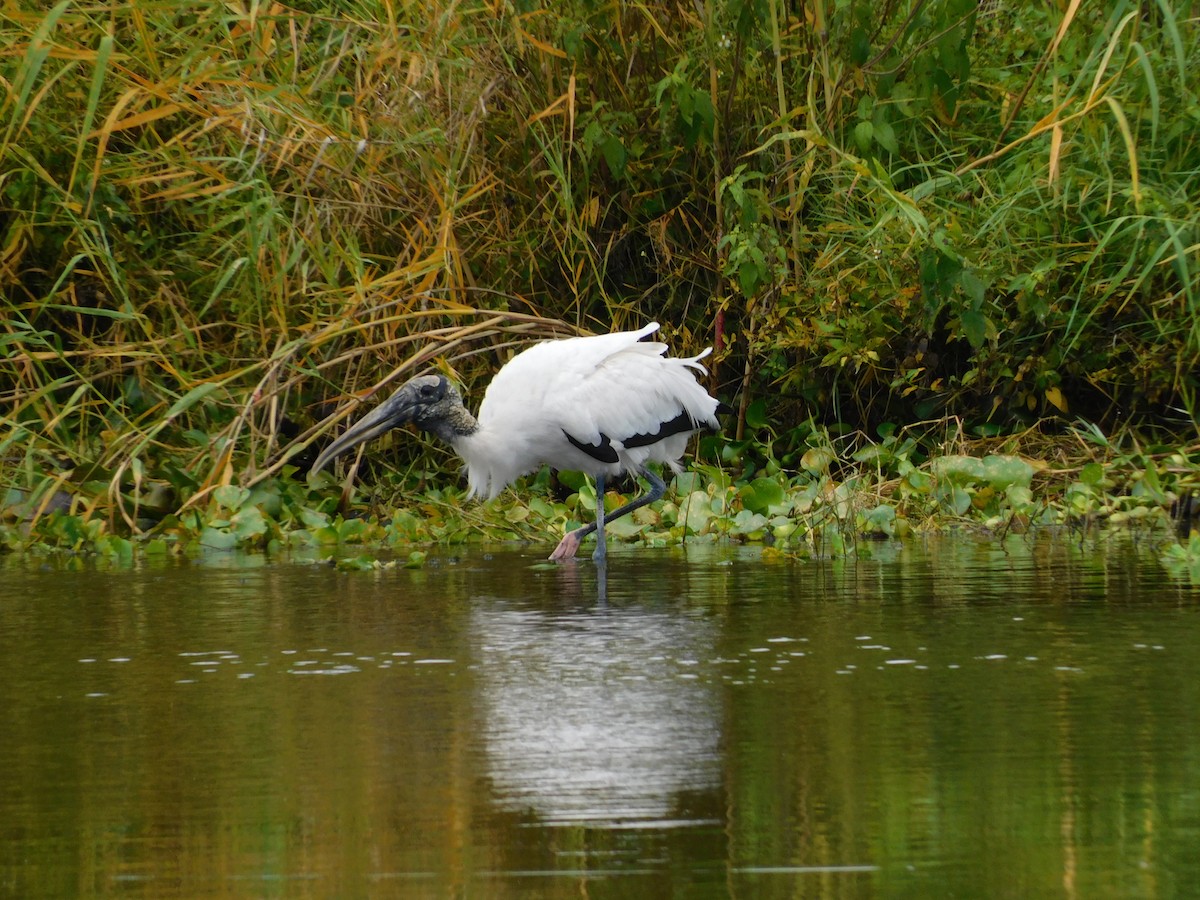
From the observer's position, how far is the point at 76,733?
4273mm

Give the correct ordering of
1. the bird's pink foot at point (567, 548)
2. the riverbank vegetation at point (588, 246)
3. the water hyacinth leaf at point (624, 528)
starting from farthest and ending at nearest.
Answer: the riverbank vegetation at point (588, 246), the water hyacinth leaf at point (624, 528), the bird's pink foot at point (567, 548)

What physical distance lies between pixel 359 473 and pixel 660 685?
572 centimetres

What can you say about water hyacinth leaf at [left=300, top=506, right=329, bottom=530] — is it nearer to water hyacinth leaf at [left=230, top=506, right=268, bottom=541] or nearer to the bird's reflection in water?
water hyacinth leaf at [left=230, top=506, right=268, bottom=541]

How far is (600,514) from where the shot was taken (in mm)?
8383

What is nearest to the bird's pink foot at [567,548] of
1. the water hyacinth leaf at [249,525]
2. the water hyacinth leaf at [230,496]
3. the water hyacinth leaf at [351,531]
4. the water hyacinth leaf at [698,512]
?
the water hyacinth leaf at [698,512]

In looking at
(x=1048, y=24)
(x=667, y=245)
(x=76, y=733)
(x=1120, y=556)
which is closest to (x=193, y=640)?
(x=76, y=733)

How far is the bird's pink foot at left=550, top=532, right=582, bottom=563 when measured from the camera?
796cm

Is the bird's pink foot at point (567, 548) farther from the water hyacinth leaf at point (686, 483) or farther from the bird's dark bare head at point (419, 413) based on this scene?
the water hyacinth leaf at point (686, 483)

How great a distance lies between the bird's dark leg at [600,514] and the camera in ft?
26.3

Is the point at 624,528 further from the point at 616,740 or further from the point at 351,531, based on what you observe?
the point at 616,740

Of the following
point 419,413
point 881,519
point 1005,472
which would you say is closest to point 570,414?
point 419,413

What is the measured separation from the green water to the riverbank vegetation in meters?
2.45

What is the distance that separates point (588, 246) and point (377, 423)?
1778 mm

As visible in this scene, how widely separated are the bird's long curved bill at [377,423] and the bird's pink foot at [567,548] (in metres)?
1.09
